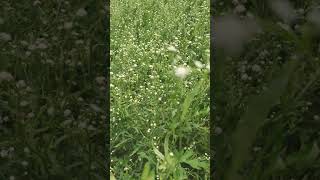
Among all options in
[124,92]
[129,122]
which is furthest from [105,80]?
[129,122]

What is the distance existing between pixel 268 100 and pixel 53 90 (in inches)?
57.4

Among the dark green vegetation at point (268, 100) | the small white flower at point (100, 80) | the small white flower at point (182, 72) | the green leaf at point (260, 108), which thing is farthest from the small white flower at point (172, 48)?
the green leaf at point (260, 108)

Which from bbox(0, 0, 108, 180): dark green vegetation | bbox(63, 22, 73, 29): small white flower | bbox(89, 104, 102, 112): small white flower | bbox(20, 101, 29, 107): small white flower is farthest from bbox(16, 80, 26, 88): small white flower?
bbox(63, 22, 73, 29): small white flower

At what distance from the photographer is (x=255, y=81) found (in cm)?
233

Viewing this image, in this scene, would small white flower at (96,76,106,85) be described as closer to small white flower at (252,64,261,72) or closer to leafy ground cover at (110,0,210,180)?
leafy ground cover at (110,0,210,180)

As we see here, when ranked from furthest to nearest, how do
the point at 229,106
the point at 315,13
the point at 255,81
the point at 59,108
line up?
the point at 315,13, the point at 255,81, the point at 59,108, the point at 229,106

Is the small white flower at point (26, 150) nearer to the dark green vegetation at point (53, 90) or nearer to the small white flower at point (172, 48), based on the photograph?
the dark green vegetation at point (53, 90)

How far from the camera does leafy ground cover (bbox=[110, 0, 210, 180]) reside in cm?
184

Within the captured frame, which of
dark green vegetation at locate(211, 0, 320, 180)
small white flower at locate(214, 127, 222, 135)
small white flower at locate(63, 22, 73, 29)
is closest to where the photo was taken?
dark green vegetation at locate(211, 0, 320, 180)

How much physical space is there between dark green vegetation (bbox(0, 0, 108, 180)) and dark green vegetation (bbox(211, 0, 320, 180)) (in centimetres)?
48

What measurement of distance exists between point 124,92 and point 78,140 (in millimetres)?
305

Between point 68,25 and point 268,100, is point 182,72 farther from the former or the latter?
point 268,100

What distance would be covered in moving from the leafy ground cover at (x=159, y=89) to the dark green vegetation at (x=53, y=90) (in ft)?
0.28

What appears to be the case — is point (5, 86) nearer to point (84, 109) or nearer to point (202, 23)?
point (84, 109)
